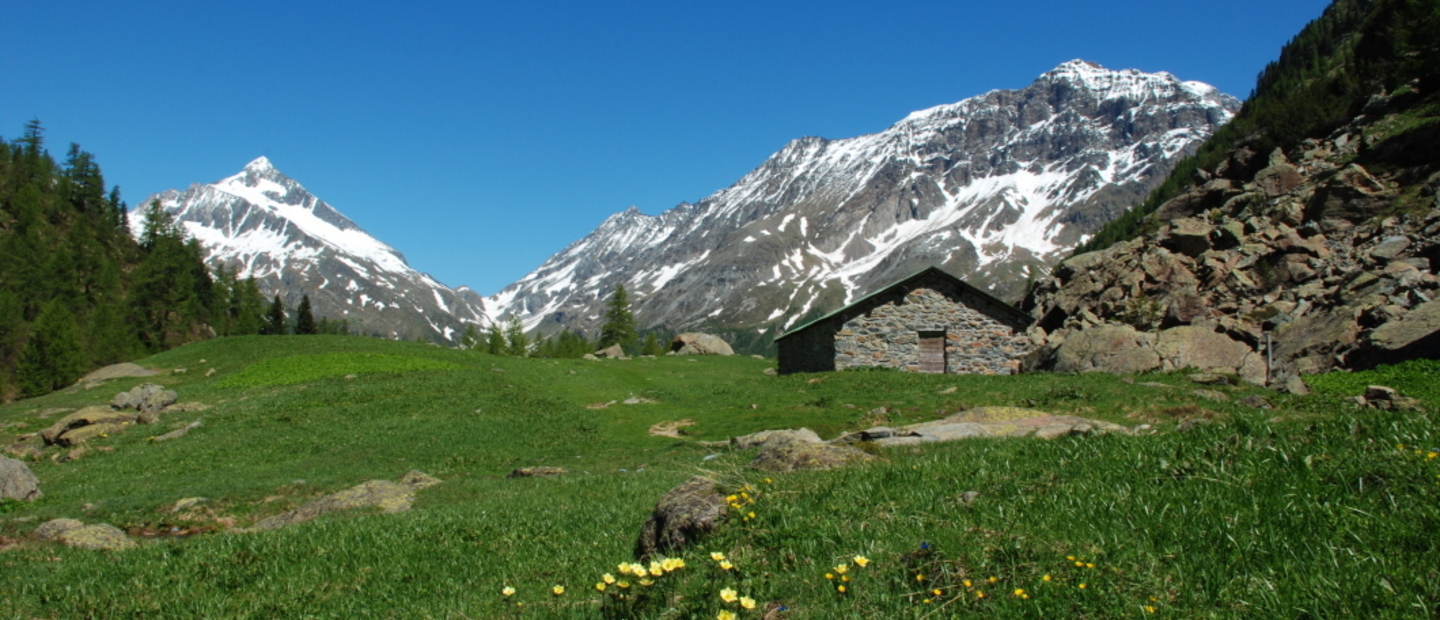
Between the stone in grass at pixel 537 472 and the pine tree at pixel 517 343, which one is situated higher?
the pine tree at pixel 517 343

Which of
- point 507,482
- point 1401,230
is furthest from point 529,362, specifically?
point 1401,230

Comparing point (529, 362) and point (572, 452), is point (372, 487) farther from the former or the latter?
point (529, 362)

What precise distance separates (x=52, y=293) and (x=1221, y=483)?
139804 mm

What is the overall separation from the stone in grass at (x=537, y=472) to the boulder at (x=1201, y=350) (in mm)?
23968

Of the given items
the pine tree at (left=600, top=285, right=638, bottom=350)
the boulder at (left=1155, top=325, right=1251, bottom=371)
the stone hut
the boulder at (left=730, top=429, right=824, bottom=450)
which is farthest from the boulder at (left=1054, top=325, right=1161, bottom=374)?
the pine tree at (left=600, top=285, right=638, bottom=350)

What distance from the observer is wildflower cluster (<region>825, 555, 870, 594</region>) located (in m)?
6.01

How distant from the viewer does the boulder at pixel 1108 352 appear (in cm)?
3156

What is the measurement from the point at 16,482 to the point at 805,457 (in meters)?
22.4

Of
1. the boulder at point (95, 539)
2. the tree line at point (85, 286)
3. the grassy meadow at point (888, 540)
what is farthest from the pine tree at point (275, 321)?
the boulder at point (95, 539)

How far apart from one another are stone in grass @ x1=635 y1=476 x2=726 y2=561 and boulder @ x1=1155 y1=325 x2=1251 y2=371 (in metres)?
27.9

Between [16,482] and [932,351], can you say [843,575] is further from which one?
[932,351]

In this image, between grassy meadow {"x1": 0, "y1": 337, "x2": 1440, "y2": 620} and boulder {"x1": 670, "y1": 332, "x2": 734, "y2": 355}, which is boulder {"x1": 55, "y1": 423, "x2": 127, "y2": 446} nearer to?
grassy meadow {"x1": 0, "y1": 337, "x2": 1440, "y2": 620}

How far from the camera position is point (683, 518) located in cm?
823

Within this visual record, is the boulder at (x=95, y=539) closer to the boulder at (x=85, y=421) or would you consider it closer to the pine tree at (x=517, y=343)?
the boulder at (x=85, y=421)
